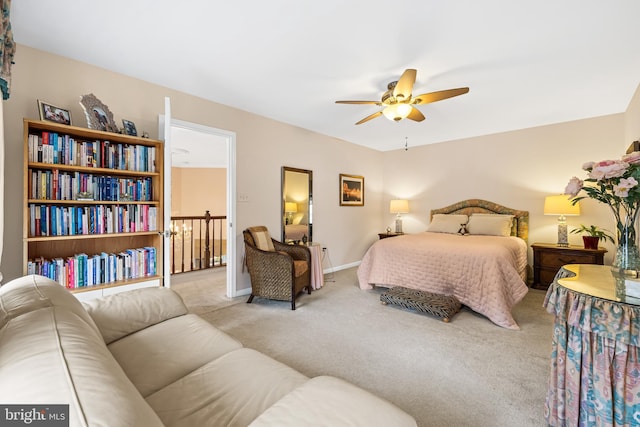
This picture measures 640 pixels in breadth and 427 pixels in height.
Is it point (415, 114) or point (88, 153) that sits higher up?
point (415, 114)

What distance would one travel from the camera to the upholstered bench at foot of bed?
9.34 ft

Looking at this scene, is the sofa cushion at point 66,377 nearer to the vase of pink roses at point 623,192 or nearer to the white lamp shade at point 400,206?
the vase of pink roses at point 623,192

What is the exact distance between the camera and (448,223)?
474 centimetres

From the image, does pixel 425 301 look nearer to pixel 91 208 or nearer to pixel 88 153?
pixel 91 208

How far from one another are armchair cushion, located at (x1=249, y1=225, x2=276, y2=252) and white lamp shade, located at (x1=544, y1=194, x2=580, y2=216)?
3948mm

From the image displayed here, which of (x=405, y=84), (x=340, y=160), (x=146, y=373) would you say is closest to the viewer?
(x=146, y=373)

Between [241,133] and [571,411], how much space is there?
3.84 m

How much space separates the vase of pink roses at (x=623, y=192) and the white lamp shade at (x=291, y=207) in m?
3.33

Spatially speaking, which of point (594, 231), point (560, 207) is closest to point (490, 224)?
point (560, 207)

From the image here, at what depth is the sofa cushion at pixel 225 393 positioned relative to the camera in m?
0.96

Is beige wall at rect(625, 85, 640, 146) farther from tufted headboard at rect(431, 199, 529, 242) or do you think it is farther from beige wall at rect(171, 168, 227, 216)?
beige wall at rect(171, 168, 227, 216)

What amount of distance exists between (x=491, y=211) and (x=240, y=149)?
13.9 ft

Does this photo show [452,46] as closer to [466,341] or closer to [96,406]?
[466,341]

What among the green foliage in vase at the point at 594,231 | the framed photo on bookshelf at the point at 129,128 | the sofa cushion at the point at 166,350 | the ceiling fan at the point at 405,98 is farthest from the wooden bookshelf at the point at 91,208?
the green foliage in vase at the point at 594,231
